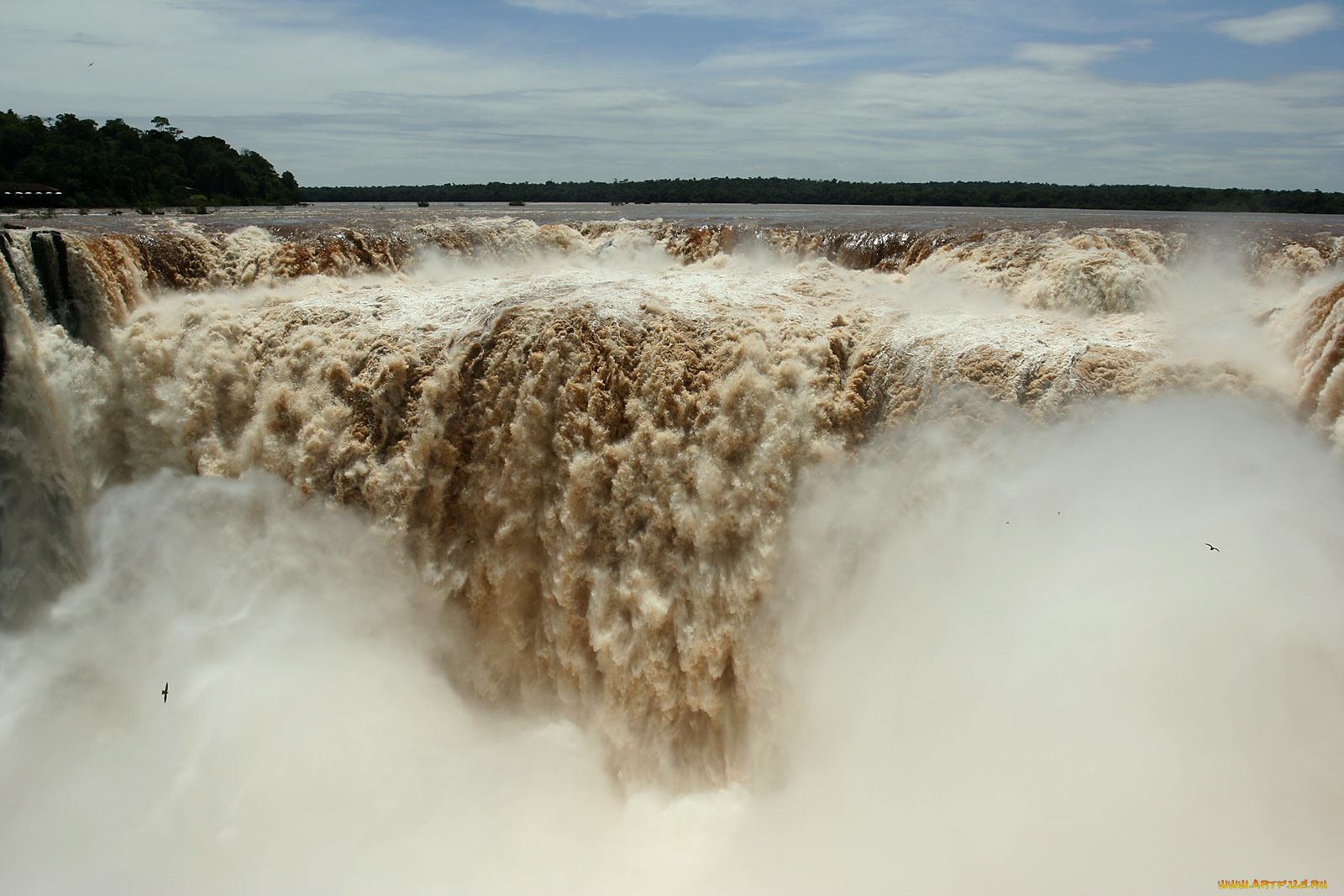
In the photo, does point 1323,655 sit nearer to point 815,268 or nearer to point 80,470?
point 815,268

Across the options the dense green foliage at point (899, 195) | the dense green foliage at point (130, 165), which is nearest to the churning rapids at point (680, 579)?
the dense green foliage at point (899, 195)

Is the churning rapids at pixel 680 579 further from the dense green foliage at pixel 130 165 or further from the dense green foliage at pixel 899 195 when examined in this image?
the dense green foliage at pixel 130 165

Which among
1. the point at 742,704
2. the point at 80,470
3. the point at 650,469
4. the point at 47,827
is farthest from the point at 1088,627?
the point at 80,470

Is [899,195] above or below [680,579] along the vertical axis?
above

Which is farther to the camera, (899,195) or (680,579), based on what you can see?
(899,195)

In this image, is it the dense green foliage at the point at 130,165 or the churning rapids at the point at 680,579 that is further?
the dense green foliage at the point at 130,165
